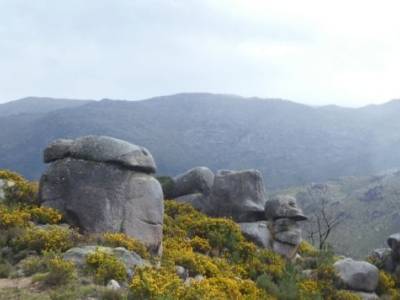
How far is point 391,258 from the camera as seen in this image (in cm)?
3325

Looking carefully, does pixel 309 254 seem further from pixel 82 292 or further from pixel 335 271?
pixel 82 292

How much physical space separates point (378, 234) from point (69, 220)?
531ft

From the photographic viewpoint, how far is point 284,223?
32469 mm

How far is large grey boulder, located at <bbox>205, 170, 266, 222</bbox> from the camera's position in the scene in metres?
34.5

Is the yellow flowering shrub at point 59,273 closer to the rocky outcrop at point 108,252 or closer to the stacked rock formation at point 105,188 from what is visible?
the rocky outcrop at point 108,252

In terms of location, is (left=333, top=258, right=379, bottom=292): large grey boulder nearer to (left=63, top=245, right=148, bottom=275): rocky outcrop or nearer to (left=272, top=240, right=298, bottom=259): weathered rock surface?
(left=272, top=240, right=298, bottom=259): weathered rock surface

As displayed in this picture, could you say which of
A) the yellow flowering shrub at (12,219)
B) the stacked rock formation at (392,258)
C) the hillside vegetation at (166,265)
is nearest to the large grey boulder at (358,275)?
the hillside vegetation at (166,265)

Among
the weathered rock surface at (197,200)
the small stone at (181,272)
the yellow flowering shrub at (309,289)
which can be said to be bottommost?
the yellow flowering shrub at (309,289)

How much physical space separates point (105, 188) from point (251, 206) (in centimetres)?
1351

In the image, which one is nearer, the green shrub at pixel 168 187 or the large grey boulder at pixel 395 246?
the large grey boulder at pixel 395 246

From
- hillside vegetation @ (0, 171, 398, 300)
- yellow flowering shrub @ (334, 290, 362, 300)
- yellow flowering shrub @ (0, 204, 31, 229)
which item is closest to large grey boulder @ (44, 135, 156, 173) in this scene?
hillside vegetation @ (0, 171, 398, 300)

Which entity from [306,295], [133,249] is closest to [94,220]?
[133,249]

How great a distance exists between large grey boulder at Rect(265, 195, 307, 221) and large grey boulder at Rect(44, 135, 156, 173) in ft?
35.9

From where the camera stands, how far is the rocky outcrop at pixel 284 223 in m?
31.5
